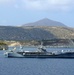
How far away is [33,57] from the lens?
296 feet

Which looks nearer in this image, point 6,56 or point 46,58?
point 46,58

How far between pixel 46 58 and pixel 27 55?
5.33m

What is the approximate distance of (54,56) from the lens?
9019 cm
